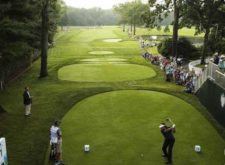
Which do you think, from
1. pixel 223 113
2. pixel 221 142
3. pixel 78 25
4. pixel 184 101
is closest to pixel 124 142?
pixel 221 142

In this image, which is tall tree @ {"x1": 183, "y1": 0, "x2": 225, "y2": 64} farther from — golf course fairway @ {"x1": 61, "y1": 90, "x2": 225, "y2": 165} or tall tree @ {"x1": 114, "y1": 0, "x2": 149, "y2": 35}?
tall tree @ {"x1": 114, "y1": 0, "x2": 149, "y2": 35}

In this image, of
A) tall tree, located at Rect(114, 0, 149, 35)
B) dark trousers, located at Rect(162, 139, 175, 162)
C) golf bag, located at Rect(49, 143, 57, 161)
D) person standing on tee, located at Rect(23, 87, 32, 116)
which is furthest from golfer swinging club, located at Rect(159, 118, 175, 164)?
tall tree, located at Rect(114, 0, 149, 35)

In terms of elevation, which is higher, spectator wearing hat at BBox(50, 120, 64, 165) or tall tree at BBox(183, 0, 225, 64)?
tall tree at BBox(183, 0, 225, 64)

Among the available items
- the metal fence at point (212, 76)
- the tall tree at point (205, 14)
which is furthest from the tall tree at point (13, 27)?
the tall tree at point (205, 14)

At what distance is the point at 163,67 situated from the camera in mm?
36594

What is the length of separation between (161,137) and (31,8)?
15.1 metres

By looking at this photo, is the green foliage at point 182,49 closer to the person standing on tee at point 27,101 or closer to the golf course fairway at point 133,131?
the golf course fairway at point 133,131

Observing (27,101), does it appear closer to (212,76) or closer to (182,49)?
(212,76)

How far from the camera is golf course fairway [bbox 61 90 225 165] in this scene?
Answer: 1555 cm

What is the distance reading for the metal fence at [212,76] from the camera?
20453 mm

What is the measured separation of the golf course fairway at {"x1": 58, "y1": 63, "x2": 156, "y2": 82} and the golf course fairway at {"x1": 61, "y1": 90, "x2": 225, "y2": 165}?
7322 millimetres

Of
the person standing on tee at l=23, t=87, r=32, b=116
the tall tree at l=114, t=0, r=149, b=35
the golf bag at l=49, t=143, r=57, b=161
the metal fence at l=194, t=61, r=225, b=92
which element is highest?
the tall tree at l=114, t=0, r=149, b=35

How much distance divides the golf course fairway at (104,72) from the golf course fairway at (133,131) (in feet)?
24.0

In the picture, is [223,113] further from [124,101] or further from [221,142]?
[124,101]
